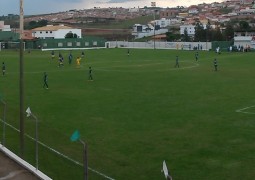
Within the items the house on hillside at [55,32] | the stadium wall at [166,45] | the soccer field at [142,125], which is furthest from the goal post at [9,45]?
the soccer field at [142,125]

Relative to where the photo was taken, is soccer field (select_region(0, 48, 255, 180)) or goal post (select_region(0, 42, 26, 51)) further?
goal post (select_region(0, 42, 26, 51))

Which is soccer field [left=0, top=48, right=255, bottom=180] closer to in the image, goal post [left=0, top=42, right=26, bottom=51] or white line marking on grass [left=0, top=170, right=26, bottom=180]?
white line marking on grass [left=0, top=170, right=26, bottom=180]

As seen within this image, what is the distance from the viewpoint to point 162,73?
49625mm

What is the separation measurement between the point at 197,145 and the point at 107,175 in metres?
5.12

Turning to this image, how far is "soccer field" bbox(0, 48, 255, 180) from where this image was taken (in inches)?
651

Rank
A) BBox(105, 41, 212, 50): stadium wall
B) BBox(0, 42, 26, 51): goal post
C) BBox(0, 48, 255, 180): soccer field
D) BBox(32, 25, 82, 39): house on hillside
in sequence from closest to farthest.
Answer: BBox(0, 48, 255, 180): soccer field < BBox(105, 41, 212, 50): stadium wall < BBox(0, 42, 26, 51): goal post < BBox(32, 25, 82, 39): house on hillside

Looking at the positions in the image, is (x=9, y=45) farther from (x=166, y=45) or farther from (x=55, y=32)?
(x=55, y=32)

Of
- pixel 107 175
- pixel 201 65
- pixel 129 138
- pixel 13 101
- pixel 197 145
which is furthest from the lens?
pixel 201 65

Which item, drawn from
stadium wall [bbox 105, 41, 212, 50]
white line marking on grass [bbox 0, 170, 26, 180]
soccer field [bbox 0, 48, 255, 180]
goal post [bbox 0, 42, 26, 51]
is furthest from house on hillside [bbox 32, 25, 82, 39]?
white line marking on grass [bbox 0, 170, 26, 180]

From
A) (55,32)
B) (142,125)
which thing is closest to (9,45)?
(55,32)

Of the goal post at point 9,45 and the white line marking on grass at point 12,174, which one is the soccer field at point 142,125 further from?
the goal post at point 9,45

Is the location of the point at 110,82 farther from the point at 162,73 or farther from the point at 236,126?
the point at 236,126

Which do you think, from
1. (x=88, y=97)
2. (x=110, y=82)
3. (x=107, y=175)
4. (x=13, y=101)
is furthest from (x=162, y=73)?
(x=107, y=175)

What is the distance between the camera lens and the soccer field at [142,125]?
16531 millimetres
